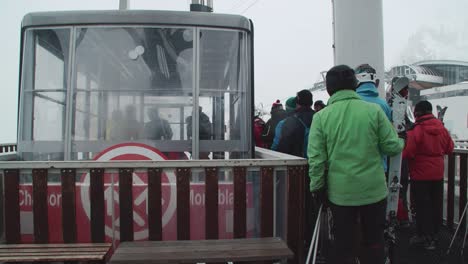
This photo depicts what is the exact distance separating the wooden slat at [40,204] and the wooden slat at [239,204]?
157 centimetres

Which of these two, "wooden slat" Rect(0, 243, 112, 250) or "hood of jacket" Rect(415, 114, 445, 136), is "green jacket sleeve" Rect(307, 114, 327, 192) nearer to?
"wooden slat" Rect(0, 243, 112, 250)

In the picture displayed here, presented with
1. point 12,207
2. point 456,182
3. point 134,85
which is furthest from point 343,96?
point 456,182

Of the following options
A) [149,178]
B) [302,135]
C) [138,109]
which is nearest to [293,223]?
[149,178]

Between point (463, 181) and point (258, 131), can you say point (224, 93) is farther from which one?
point (258, 131)

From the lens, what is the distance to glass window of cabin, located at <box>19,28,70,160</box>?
436cm

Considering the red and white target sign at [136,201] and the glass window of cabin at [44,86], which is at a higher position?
the glass window of cabin at [44,86]

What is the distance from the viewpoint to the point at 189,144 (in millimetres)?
4410

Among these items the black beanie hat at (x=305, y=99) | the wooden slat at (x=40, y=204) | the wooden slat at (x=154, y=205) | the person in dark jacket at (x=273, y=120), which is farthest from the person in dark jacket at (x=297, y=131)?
the wooden slat at (x=40, y=204)

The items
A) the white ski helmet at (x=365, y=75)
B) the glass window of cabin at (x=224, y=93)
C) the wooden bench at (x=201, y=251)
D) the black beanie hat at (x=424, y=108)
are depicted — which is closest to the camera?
the wooden bench at (x=201, y=251)

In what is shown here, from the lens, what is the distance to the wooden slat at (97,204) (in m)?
3.22

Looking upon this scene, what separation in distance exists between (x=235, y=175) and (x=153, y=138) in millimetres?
1448

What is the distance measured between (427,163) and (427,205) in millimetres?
509

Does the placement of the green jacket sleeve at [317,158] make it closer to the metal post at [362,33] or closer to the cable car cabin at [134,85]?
the cable car cabin at [134,85]

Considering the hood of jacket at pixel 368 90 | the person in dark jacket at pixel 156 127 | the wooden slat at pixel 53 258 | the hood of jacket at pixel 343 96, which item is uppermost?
the hood of jacket at pixel 368 90
